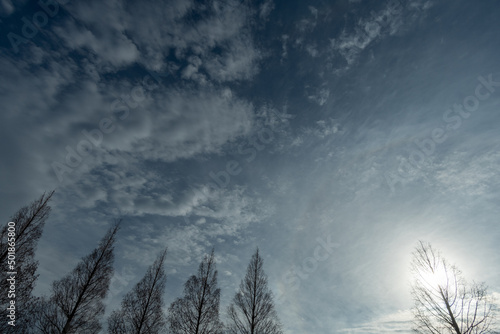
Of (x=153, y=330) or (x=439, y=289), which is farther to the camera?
(x=153, y=330)

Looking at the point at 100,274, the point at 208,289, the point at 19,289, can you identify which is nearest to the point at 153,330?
the point at 208,289

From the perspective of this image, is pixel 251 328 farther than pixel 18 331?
Yes

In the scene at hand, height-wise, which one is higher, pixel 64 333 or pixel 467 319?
pixel 467 319

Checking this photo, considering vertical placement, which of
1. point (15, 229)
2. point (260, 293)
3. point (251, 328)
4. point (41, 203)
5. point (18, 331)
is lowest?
point (18, 331)

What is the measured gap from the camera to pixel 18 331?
1162cm

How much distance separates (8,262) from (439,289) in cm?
2344

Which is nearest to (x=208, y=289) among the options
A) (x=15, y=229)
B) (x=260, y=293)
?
(x=260, y=293)

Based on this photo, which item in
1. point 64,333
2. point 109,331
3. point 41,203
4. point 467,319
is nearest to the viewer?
point 467,319

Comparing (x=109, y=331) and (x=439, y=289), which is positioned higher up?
(x=439, y=289)

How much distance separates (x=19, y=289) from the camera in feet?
36.1

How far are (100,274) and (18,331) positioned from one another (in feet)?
14.3

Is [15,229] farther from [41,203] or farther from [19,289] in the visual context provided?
[19,289]

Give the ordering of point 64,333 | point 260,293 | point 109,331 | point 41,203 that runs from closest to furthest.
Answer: point 64,333 < point 41,203 < point 109,331 < point 260,293

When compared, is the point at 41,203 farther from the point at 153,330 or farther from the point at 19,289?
the point at 153,330
